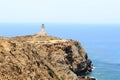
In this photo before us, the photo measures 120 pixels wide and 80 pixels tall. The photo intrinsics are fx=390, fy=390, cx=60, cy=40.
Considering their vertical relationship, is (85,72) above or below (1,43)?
below

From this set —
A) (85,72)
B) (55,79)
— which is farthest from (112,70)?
(55,79)

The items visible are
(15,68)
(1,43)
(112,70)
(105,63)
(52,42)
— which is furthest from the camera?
(105,63)

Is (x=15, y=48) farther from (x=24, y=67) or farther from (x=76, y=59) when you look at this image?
(x=76, y=59)

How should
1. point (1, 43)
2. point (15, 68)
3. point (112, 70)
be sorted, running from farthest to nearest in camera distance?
point (112, 70), point (1, 43), point (15, 68)

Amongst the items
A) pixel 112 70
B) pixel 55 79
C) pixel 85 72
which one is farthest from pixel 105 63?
pixel 55 79

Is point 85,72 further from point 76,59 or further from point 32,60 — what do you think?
point 32,60

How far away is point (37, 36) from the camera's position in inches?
4382

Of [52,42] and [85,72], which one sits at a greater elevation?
[52,42]

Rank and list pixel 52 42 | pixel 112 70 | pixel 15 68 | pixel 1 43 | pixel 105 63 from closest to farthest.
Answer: pixel 15 68, pixel 1 43, pixel 52 42, pixel 112 70, pixel 105 63

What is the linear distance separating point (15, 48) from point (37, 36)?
210 ft

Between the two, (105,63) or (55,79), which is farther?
(105,63)

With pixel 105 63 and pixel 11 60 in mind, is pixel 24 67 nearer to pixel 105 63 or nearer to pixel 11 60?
pixel 11 60

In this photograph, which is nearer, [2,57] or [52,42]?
[2,57]

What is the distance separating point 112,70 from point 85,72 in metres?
11.4
